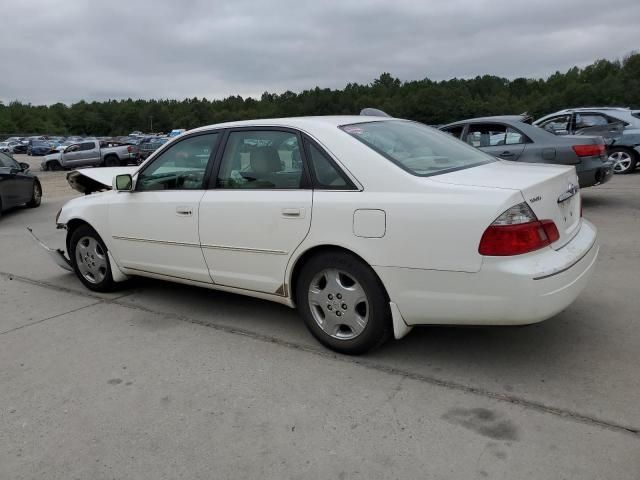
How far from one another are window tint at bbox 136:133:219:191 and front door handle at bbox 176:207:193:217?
181 millimetres

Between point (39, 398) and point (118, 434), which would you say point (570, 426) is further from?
point (39, 398)

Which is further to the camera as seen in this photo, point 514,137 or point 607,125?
point 607,125

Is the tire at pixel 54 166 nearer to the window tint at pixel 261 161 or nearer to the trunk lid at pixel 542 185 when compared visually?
the window tint at pixel 261 161

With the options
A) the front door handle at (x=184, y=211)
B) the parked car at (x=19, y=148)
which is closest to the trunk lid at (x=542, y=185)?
the front door handle at (x=184, y=211)

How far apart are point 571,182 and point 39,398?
3.60 meters

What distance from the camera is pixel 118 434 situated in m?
2.84

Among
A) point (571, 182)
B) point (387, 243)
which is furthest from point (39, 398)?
point (571, 182)

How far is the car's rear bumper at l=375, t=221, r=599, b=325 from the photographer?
2932 mm

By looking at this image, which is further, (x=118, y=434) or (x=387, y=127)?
(x=387, y=127)

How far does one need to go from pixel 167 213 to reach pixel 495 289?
8.64 ft

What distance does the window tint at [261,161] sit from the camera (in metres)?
3.78

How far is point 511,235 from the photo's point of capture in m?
2.94

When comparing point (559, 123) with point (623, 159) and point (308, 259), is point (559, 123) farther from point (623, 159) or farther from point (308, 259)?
point (308, 259)

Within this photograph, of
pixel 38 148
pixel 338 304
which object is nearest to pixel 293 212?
pixel 338 304
